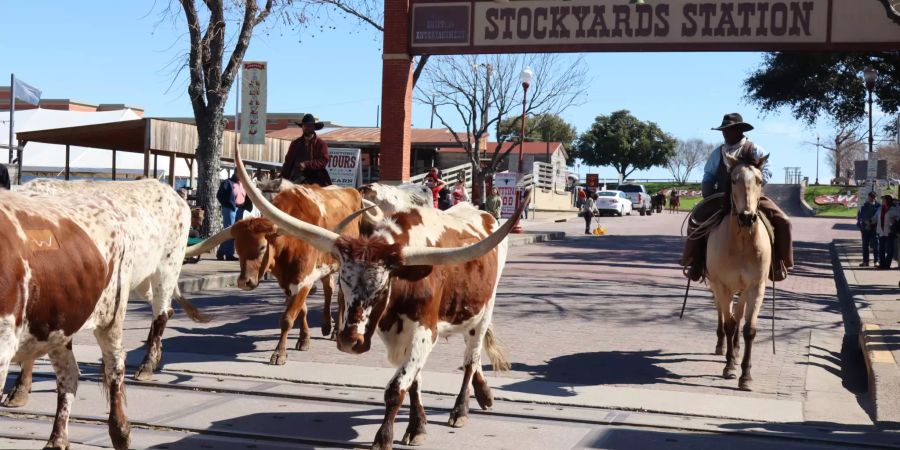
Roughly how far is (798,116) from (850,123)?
6.86 ft

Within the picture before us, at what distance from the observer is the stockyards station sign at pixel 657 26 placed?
18.6 metres

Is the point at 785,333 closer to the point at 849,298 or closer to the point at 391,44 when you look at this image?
the point at 849,298

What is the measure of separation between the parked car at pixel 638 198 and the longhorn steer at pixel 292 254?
5350cm

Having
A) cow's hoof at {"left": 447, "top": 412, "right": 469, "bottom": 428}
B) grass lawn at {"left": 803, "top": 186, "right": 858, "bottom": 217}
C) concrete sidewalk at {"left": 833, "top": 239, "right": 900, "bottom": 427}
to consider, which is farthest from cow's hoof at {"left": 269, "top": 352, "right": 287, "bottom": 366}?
grass lawn at {"left": 803, "top": 186, "right": 858, "bottom": 217}

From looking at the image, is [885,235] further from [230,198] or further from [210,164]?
[210,164]

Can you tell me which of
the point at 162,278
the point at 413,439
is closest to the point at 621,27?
the point at 162,278

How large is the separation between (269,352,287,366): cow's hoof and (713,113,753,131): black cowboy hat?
17.0 ft

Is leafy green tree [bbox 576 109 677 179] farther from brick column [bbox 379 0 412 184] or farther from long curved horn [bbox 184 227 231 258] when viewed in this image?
long curved horn [bbox 184 227 231 258]

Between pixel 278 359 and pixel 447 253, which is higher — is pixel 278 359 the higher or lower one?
the lower one

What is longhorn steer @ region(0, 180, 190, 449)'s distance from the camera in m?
5.04

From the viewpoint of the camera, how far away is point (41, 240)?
5.30m

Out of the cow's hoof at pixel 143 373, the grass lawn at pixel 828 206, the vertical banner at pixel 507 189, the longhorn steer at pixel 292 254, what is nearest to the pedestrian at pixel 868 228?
the vertical banner at pixel 507 189

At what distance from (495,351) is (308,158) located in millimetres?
5292

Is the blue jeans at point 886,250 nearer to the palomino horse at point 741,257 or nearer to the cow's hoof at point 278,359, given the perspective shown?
the palomino horse at point 741,257
